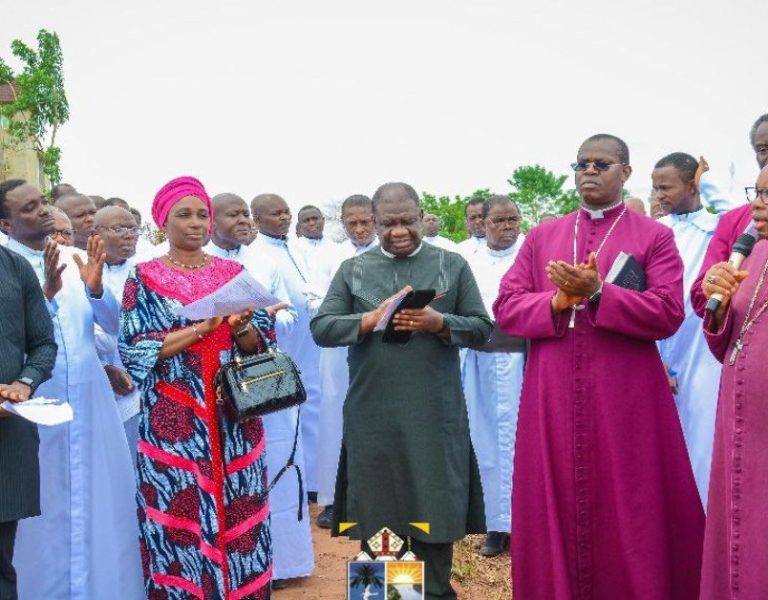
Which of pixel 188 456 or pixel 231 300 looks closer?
pixel 231 300

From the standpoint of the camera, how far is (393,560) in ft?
11.7

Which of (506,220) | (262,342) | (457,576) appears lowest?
(457,576)

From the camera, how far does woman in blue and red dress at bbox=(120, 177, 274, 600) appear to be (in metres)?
4.57

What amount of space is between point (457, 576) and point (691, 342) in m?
2.33

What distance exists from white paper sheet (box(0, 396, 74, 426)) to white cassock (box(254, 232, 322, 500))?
338 cm

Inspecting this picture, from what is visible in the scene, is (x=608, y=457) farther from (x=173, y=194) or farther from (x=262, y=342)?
(x=173, y=194)

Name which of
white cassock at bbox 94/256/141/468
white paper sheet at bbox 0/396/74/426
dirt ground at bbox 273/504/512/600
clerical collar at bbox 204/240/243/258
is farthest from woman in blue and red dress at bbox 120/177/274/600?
clerical collar at bbox 204/240/243/258

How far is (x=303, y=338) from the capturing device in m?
7.88

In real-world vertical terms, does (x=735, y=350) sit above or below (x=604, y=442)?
above

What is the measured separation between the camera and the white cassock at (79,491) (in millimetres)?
4766

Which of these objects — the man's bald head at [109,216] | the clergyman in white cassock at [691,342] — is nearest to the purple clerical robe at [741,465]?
the clergyman in white cassock at [691,342]

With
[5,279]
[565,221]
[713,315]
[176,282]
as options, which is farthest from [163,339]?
[713,315]

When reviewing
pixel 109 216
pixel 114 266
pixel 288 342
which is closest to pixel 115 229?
pixel 109 216

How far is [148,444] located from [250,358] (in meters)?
0.71
